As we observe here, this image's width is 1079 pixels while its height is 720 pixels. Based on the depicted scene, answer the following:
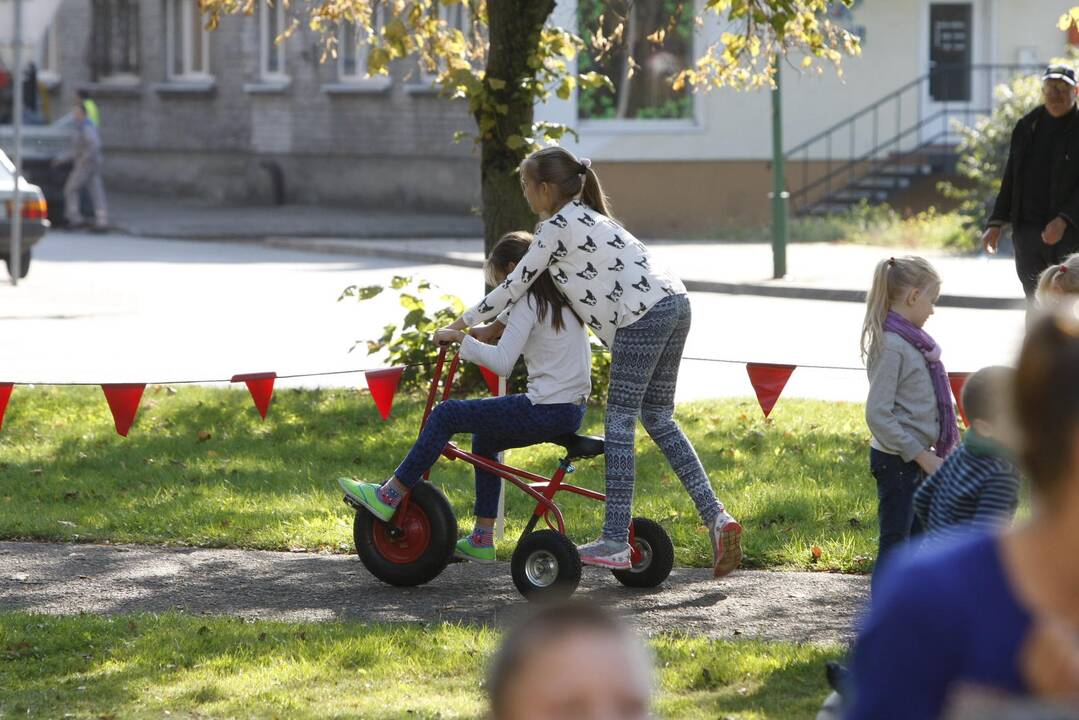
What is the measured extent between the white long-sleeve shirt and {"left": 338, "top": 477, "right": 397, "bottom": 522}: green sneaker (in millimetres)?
618

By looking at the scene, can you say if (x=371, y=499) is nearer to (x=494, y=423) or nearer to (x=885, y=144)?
(x=494, y=423)

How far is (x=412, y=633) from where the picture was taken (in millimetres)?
5898

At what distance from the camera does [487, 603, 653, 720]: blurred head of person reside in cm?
192

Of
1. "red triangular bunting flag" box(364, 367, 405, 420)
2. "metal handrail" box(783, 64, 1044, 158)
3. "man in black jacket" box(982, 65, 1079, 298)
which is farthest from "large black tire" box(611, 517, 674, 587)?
"metal handrail" box(783, 64, 1044, 158)

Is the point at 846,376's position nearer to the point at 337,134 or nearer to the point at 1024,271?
the point at 1024,271

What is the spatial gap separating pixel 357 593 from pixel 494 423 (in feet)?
2.78

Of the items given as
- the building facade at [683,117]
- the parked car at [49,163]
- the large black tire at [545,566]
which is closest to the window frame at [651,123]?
the building facade at [683,117]

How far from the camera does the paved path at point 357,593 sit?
20.6ft

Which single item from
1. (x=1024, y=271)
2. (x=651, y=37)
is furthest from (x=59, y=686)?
(x=651, y=37)

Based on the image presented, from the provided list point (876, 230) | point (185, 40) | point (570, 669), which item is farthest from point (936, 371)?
point (185, 40)

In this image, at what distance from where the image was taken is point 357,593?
672cm

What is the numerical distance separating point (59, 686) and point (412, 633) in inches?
45.7

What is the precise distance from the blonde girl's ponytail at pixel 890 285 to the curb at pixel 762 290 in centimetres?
1031

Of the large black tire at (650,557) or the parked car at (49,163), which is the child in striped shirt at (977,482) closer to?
the large black tire at (650,557)
